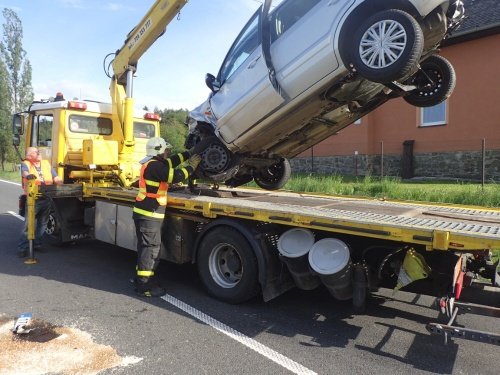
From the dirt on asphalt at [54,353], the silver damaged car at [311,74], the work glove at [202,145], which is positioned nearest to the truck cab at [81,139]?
the silver damaged car at [311,74]

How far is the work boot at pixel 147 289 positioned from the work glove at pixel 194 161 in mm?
1658

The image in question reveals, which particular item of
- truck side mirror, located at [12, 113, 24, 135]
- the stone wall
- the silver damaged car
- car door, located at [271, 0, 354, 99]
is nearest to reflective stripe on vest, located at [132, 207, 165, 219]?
the silver damaged car

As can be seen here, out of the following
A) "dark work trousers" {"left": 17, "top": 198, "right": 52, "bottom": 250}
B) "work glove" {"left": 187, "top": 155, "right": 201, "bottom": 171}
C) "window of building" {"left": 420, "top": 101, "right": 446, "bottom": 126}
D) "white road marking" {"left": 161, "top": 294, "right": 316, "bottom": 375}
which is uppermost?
"window of building" {"left": 420, "top": 101, "right": 446, "bottom": 126}

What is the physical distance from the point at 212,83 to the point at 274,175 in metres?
2.20

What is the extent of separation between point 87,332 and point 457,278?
3.28 metres

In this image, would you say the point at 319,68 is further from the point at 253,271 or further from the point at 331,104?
the point at 253,271

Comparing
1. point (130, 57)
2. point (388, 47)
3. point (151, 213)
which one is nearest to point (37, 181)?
point (130, 57)

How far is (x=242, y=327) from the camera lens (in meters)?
4.15

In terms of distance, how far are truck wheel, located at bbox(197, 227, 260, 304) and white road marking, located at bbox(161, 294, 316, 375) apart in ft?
1.33

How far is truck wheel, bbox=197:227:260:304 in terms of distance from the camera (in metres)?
4.59

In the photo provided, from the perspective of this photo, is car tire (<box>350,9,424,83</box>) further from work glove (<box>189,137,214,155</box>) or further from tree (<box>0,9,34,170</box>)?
tree (<box>0,9,34,170</box>)

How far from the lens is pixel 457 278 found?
3662mm

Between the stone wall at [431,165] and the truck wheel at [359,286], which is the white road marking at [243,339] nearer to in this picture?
the truck wheel at [359,286]

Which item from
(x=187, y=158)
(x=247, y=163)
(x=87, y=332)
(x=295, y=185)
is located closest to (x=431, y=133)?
(x=295, y=185)
